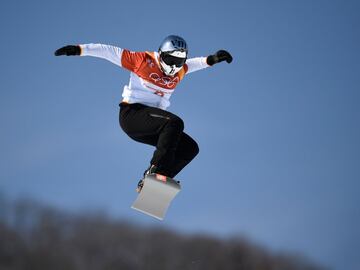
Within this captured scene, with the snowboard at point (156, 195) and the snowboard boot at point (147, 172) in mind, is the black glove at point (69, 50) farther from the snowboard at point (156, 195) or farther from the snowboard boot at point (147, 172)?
the snowboard at point (156, 195)

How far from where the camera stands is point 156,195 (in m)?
10.5

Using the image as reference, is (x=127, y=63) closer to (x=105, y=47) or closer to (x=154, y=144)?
(x=105, y=47)

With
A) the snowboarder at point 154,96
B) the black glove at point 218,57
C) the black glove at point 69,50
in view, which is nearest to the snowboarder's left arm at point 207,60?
the black glove at point 218,57

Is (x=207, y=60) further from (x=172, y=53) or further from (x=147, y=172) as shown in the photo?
(x=147, y=172)

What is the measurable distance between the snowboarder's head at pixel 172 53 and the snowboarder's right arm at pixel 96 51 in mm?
810

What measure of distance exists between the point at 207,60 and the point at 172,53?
1.43m

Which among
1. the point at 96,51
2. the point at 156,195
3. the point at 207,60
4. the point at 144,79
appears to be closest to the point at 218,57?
the point at 207,60

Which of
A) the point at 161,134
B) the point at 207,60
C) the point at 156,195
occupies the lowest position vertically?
the point at 156,195

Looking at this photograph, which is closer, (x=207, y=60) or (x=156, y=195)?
(x=156, y=195)

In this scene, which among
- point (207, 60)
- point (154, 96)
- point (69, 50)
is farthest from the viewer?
point (207, 60)

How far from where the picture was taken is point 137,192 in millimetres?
10641

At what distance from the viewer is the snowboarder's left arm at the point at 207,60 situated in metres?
11.8

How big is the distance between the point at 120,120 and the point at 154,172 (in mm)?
1397

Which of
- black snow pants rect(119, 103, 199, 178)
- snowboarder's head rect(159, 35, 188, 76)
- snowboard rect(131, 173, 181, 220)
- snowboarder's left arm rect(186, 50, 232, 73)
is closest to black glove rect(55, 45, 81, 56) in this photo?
black snow pants rect(119, 103, 199, 178)
